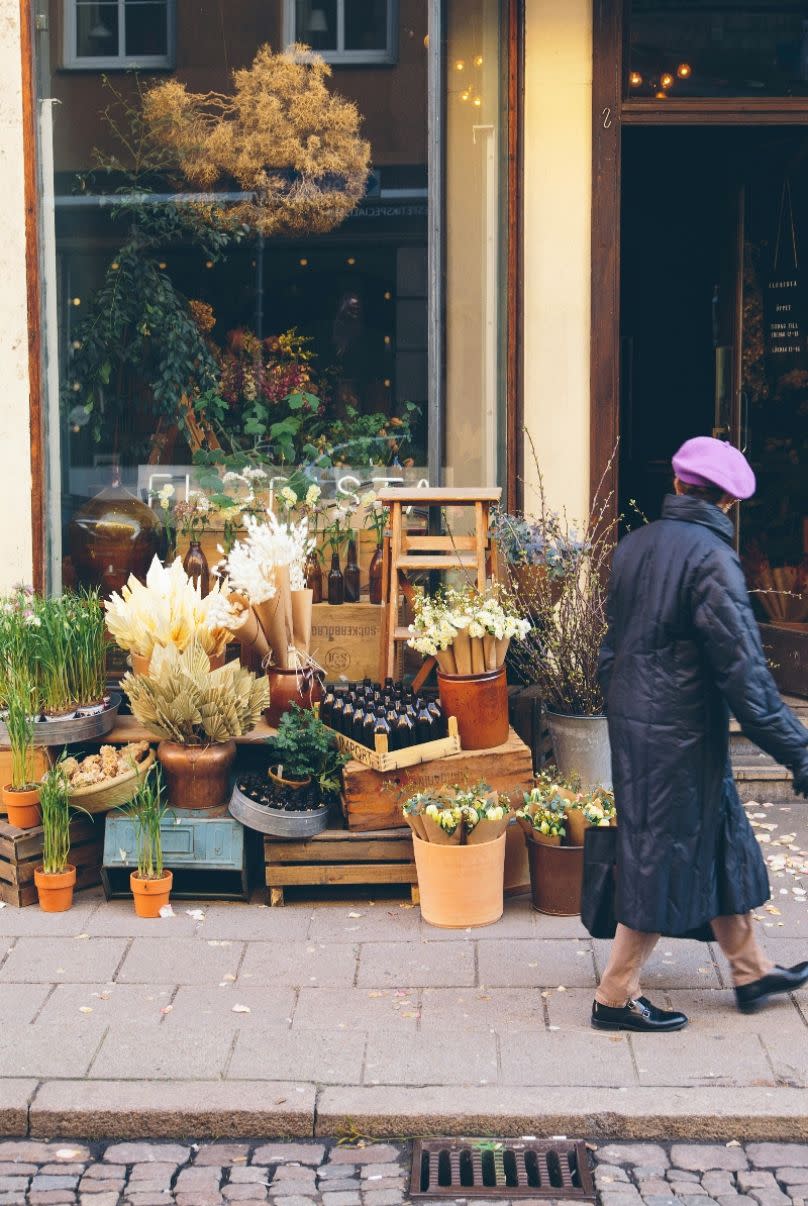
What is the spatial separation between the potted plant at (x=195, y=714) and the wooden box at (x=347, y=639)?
3.67ft

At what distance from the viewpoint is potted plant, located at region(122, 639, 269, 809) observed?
5848 millimetres

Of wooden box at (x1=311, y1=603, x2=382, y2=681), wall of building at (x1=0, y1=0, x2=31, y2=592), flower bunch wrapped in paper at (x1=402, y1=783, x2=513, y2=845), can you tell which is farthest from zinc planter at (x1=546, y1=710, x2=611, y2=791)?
wall of building at (x1=0, y1=0, x2=31, y2=592)

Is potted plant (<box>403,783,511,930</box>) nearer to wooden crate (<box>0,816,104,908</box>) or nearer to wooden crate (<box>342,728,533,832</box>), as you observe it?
wooden crate (<box>342,728,533,832</box>)

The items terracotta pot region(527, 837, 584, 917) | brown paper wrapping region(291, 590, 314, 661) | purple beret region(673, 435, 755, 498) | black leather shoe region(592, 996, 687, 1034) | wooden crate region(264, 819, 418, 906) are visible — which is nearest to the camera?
purple beret region(673, 435, 755, 498)

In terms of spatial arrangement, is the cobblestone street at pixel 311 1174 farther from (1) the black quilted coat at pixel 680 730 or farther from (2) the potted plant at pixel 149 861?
(2) the potted plant at pixel 149 861

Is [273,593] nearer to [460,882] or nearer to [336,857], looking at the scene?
[336,857]

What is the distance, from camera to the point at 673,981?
512 cm

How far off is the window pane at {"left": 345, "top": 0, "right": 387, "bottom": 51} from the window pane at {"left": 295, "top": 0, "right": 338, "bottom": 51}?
0.08 meters

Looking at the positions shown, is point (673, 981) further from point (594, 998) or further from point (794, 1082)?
point (794, 1082)

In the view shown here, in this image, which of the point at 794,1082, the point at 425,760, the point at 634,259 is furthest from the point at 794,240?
the point at 794,1082

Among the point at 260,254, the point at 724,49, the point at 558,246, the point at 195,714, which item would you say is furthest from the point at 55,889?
the point at 724,49

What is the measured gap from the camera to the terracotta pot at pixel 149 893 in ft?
18.7

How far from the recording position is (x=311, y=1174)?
13.3 ft

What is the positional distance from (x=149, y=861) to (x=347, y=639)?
1.76 meters
